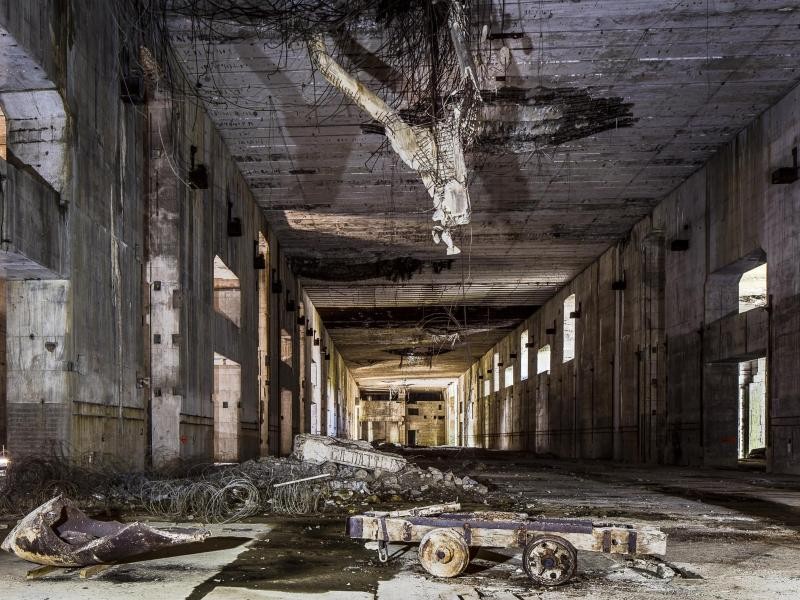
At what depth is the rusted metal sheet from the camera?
439 centimetres

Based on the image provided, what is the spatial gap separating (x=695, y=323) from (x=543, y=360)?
1464 centimetres

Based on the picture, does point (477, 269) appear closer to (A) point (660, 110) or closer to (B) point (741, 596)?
(A) point (660, 110)

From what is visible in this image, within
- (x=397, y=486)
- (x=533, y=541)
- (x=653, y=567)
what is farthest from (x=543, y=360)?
(x=533, y=541)

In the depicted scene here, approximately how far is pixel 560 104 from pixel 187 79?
6.23 meters

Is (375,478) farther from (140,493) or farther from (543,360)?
(543,360)

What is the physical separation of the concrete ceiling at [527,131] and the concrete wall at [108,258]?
5.27ft

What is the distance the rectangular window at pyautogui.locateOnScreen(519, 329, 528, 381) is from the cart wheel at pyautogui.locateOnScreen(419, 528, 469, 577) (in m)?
29.0

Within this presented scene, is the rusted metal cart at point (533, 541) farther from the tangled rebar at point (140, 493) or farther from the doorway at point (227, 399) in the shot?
the doorway at point (227, 399)

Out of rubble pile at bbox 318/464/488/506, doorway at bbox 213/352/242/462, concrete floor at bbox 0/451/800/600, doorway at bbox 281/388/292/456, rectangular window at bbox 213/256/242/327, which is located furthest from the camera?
doorway at bbox 281/388/292/456

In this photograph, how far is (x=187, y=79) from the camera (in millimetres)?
11781

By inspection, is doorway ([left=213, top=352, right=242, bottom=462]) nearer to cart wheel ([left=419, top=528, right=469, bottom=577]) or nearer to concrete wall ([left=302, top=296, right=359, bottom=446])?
concrete wall ([left=302, top=296, right=359, bottom=446])

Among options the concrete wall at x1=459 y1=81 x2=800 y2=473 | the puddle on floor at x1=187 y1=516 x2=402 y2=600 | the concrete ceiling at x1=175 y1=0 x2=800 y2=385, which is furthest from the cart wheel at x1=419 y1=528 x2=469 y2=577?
the concrete wall at x1=459 y1=81 x2=800 y2=473

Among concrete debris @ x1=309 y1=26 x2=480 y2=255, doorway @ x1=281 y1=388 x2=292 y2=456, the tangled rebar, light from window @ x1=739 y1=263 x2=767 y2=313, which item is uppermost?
concrete debris @ x1=309 y1=26 x2=480 y2=255

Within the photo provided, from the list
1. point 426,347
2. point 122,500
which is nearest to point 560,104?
point 122,500
